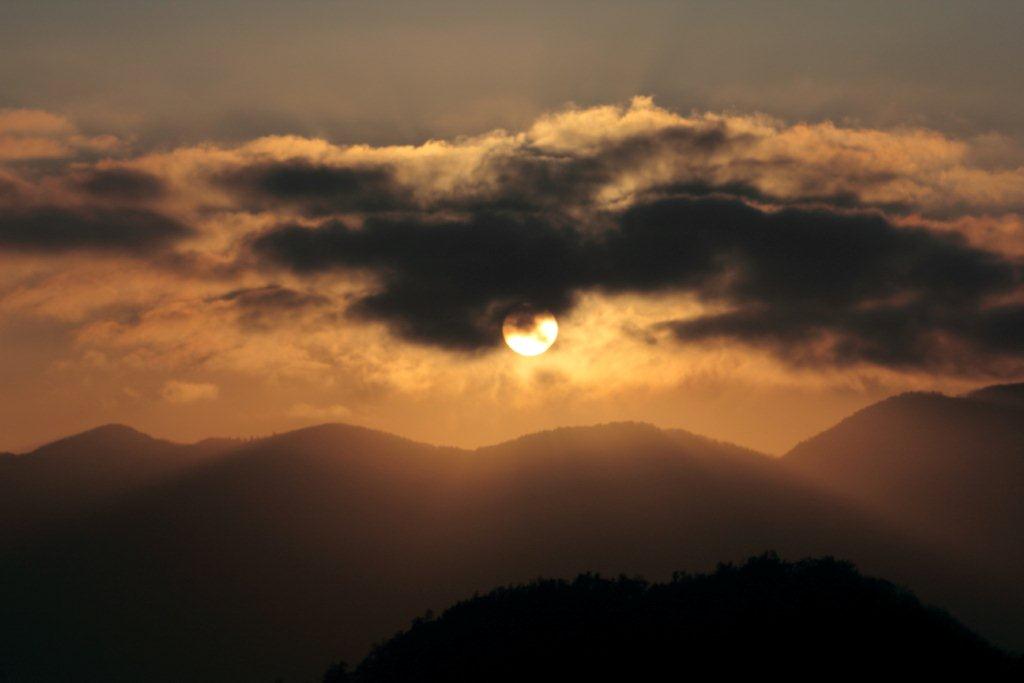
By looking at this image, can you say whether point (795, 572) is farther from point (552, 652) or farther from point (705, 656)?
point (552, 652)

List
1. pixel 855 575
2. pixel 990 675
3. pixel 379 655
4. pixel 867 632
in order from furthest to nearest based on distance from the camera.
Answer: pixel 379 655, pixel 855 575, pixel 867 632, pixel 990 675

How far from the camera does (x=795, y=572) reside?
12775 centimetres

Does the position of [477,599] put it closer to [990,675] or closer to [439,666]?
[439,666]

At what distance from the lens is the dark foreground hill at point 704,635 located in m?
108

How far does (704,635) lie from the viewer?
119562mm

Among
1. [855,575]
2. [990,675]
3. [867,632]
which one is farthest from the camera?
[855,575]

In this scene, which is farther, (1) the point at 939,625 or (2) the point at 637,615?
(2) the point at 637,615

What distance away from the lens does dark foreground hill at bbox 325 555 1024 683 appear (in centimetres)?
10844

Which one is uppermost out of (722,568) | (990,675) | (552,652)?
(722,568)

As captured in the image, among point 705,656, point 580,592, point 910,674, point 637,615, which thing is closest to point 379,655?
point 580,592

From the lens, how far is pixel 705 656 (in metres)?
116

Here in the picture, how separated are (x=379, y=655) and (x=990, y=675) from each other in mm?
81406

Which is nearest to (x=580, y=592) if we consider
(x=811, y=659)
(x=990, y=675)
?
(x=811, y=659)

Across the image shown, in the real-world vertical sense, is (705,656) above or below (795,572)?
below
